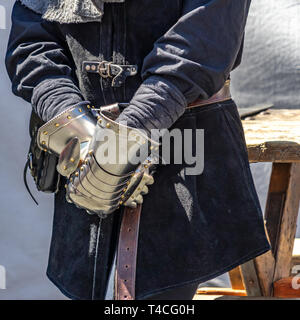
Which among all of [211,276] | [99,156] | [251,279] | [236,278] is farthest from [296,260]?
[99,156]

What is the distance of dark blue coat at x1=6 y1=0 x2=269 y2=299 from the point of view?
1087 millimetres

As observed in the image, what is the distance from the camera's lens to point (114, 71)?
1.15m

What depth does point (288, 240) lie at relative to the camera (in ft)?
6.11

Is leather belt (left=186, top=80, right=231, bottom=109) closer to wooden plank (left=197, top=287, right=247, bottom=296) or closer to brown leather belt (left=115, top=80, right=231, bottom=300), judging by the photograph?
brown leather belt (left=115, top=80, right=231, bottom=300)

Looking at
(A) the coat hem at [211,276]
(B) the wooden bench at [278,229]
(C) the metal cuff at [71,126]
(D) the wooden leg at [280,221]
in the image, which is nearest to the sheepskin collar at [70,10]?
(C) the metal cuff at [71,126]

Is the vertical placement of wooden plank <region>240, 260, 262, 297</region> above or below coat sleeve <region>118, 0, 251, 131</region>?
below

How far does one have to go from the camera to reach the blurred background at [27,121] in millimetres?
2258

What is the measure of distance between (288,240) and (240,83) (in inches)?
33.4

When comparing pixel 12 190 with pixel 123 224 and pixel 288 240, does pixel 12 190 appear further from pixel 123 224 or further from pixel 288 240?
pixel 123 224

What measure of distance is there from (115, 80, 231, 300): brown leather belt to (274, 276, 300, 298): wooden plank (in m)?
0.75

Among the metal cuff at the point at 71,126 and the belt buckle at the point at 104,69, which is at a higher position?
the belt buckle at the point at 104,69

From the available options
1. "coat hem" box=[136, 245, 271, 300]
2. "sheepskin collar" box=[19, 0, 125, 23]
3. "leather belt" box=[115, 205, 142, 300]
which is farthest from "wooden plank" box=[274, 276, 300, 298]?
"sheepskin collar" box=[19, 0, 125, 23]

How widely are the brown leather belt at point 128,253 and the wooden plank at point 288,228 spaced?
0.72 meters

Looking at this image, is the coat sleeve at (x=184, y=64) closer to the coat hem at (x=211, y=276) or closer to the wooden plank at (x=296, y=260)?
the coat hem at (x=211, y=276)
